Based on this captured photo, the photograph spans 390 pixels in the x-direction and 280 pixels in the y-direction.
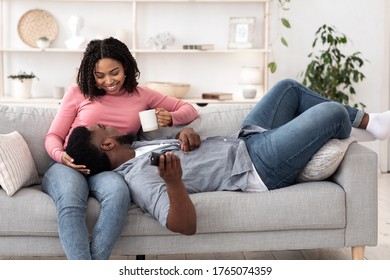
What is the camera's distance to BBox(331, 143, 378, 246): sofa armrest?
2.96 m

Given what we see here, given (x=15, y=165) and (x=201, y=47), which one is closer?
(x=15, y=165)

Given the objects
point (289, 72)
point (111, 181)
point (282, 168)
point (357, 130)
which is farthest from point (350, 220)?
point (289, 72)

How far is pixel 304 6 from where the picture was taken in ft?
18.7

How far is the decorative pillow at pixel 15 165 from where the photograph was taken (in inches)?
114

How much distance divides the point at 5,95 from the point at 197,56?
1600 mm

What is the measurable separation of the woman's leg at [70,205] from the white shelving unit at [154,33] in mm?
2800

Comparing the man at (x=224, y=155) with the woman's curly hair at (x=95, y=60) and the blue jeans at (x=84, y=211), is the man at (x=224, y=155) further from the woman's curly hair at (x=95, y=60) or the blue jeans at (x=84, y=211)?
the woman's curly hair at (x=95, y=60)

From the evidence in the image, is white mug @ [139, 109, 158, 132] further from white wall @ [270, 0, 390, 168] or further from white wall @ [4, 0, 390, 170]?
white wall @ [270, 0, 390, 168]

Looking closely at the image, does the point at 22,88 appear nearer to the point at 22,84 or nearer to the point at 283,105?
the point at 22,84

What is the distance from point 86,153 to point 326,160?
3.33 ft

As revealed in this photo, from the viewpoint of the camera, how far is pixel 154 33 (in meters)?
5.70

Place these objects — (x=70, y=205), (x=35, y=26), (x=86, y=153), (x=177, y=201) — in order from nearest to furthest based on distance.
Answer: (x=177, y=201) < (x=70, y=205) < (x=86, y=153) < (x=35, y=26)

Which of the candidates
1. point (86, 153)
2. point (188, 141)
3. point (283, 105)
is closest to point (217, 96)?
point (283, 105)

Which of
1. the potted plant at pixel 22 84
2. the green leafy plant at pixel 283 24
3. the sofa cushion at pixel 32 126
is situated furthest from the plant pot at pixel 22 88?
the sofa cushion at pixel 32 126
